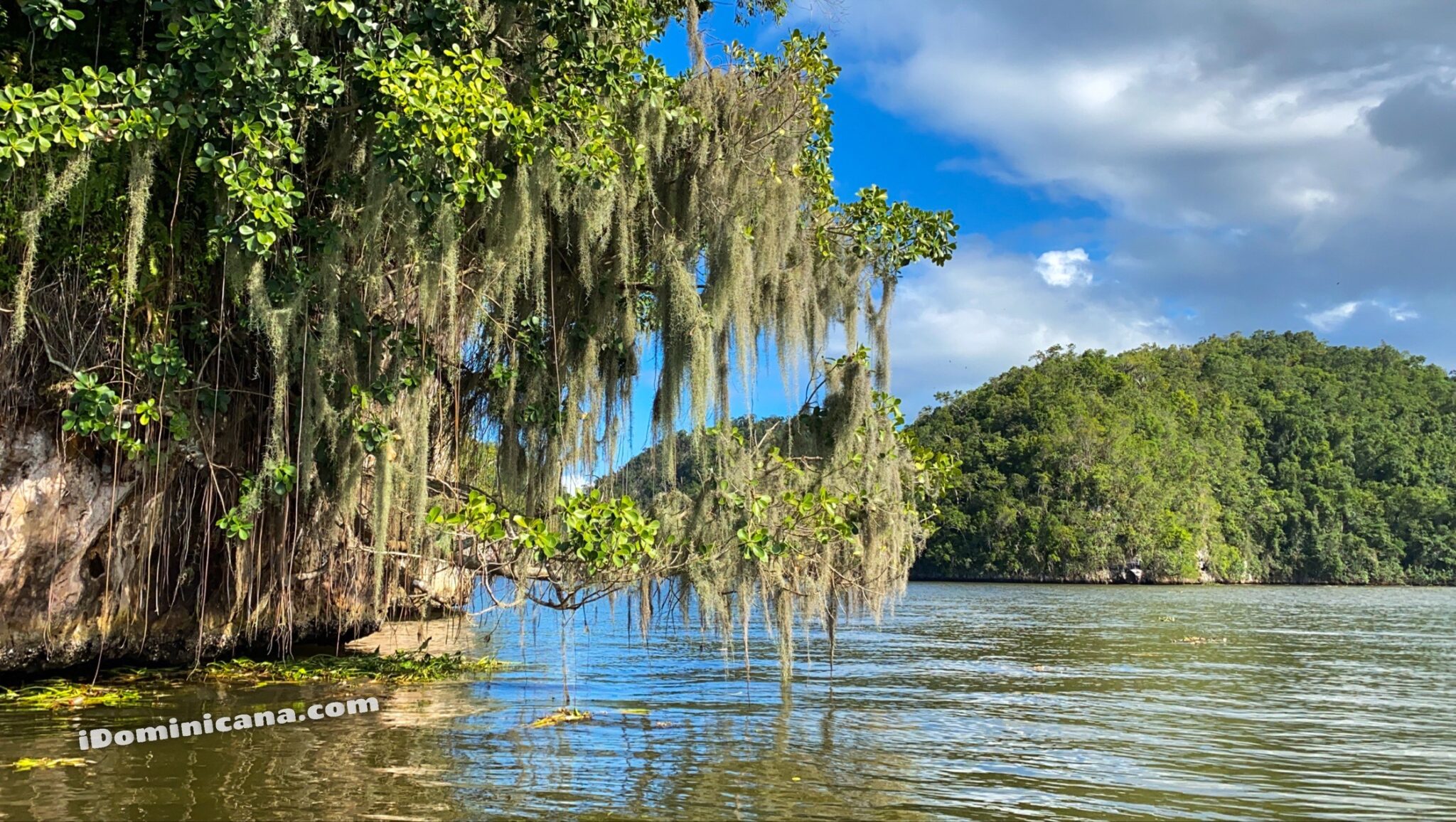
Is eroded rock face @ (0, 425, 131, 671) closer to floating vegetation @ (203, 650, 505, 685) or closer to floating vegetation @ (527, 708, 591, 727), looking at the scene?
floating vegetation @ (203, 650, 505, 685)

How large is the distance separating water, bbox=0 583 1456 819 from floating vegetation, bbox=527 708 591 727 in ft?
0.59

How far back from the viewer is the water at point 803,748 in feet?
22.5

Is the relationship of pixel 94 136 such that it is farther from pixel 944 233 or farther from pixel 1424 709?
pixel 1424 709

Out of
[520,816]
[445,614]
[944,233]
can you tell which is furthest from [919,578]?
[520,816]

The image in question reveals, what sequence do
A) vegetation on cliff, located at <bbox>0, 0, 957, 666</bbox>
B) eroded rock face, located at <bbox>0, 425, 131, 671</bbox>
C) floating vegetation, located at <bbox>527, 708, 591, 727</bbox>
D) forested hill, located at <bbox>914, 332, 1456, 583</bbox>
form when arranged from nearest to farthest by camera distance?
vegetation on cliff, located at <bbox>0, 0, 957, 666</bbox>
eroded rock face, located at <bbox>0, 425, 131, 671</bbox>
floating vegetation, located at <bbox>527, 708, 591, 727</bbox>
forested hill, located at <bbox>914, 332, 1456, 583</bbox>

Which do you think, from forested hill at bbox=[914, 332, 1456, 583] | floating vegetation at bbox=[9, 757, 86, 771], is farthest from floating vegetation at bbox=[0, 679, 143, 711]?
forested hill at bbox=[914, 332, 1456, 583]

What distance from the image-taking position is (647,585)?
9.96 m

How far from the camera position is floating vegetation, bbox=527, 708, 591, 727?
32.2ft

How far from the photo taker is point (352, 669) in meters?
12.0

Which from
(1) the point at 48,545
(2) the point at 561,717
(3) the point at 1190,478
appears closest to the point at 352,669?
(2) the point at 561,717

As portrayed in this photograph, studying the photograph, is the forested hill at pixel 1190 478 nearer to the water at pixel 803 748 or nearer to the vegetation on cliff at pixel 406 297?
the water at pixel 803 748

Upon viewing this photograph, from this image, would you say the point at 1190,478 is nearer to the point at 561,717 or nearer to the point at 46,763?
the point at 561,717

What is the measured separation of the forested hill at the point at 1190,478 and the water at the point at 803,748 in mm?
54887

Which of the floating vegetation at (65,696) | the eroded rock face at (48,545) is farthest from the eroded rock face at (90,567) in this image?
the floating vegetation at (65,696)
